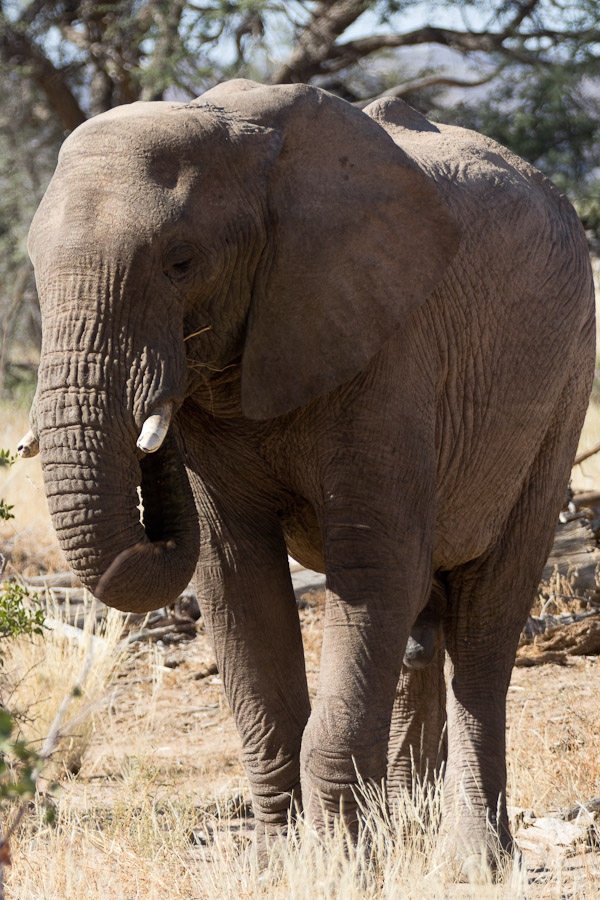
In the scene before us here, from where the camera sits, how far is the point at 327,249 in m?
3.68

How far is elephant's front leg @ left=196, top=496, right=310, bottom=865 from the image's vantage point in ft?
14.0

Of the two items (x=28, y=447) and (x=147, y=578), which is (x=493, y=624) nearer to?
(x=147, y=578)

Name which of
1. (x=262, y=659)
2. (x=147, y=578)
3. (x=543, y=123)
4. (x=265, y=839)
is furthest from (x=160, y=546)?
(x=543, y=123)

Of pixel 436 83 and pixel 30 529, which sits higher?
pixel 436 83

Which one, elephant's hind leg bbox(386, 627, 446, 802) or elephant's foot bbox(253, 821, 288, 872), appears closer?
elephant's foot bbox(253, 821, 288, 872)

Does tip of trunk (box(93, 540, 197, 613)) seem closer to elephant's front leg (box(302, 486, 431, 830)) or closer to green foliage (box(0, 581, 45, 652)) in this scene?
elephant's front leg (box(302, 486, 431, 830))

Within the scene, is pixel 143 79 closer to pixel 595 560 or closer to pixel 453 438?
pixel 595 560

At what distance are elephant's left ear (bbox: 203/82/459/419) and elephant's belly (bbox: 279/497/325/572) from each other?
0.63 metres

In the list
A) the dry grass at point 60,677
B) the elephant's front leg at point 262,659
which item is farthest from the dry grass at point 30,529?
the elephant's front leg at point 262,659

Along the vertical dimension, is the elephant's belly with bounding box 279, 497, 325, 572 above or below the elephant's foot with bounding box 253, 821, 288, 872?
above

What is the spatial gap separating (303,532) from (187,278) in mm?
1253

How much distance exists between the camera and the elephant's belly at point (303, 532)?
4.19m

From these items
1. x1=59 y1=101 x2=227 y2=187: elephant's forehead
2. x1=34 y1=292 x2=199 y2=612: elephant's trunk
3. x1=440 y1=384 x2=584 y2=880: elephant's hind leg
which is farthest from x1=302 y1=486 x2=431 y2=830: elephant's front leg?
x1=59 y1=101 x2=227 y2=187: elephant's forehead

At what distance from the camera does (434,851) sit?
12.4 ft
